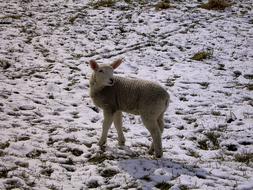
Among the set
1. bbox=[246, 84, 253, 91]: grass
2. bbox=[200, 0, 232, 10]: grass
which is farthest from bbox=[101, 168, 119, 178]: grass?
bbox=[200, 0, 232, 10]: grass

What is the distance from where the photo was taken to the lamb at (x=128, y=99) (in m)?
7.17

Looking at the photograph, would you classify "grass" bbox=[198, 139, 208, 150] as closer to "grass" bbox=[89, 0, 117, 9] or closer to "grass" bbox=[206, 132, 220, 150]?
"grass" bbox=[206, 132, 220, 150]

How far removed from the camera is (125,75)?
1202 cm

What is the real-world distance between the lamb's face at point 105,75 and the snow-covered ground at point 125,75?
1.32m

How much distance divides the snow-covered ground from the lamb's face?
132 cm

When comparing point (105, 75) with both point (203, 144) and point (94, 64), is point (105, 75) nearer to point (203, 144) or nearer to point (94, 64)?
point (94, 64)

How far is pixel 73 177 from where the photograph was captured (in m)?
6.38

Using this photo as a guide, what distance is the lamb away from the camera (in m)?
7.17

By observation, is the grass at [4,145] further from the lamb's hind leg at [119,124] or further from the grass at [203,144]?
the grass at [203,144]

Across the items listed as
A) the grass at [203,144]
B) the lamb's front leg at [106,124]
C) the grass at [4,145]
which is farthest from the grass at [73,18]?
the grass at [4,145]

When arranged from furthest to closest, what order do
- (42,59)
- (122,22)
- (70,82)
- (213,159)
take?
(122,22), (42,59), (70,82), (213,159)

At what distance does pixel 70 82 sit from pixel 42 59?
80.9 inches

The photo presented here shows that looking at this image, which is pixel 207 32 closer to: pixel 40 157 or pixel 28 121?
pixel 28 121

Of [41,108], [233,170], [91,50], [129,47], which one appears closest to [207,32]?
[129,47]
